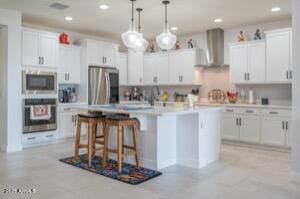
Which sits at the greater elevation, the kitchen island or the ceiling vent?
the ceiling vent

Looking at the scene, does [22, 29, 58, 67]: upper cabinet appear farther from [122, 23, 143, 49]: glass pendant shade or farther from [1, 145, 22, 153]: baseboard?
[122, 23, 143, 49]: glass pendant shade

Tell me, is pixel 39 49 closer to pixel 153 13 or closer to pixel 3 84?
pixel 3 84

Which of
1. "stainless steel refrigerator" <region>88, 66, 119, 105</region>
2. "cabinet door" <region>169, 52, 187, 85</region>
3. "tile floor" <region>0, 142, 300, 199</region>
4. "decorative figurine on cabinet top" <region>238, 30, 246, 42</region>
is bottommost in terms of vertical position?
"tile floor" <region>0, 142, 300, 199</region>

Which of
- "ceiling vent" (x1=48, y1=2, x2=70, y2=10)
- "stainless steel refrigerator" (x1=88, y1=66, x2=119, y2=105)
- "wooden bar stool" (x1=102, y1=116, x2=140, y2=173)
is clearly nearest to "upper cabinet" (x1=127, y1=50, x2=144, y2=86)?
"stainless steel refrigerator" (x1=88, y1=66, x2=119, y2=105)

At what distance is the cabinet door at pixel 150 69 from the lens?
7.88m

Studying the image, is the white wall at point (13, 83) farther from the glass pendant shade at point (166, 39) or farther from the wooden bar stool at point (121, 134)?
the glass pendant shade at point (166, 39)

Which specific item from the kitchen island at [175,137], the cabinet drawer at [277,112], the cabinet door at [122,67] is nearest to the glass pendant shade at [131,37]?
the kitchen island at [175,137]

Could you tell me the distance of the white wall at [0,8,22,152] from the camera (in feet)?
17.2

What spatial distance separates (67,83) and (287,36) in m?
5.10

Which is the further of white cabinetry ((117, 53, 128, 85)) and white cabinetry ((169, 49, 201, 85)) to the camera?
white cabinetry ((117, 53, 128, 85))

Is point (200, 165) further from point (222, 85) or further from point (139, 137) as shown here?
point (222, 85)

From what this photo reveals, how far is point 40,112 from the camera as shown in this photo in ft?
18.8

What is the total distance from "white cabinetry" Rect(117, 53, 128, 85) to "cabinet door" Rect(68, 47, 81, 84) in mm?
1318

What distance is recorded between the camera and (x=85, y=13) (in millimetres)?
5469
